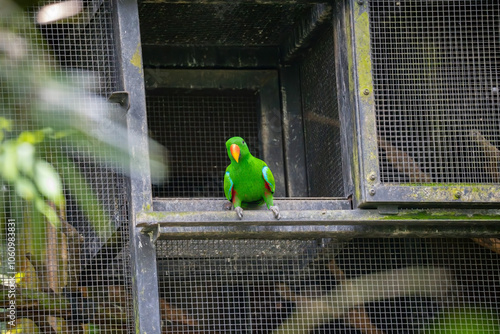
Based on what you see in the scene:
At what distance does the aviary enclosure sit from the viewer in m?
5.31

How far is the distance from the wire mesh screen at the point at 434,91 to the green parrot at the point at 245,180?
850 mm

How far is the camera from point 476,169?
5781 mm

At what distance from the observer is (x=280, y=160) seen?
7.00m

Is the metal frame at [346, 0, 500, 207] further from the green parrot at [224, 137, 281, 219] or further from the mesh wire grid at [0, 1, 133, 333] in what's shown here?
the mesh wire grid at [0, 1, 133, 333]

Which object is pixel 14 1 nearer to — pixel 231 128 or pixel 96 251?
pixel 96 251

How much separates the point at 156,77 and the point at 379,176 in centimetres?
253

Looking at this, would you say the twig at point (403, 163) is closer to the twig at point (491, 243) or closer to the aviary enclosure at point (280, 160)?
the aviary enclosure at point (280, 160)

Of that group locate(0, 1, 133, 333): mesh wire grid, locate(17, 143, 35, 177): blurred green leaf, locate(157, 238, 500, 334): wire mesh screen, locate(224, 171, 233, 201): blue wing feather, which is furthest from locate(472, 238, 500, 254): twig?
locate(17, 143, 35, 177): blurred green leaf

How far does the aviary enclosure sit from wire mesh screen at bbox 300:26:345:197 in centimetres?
Result: 2

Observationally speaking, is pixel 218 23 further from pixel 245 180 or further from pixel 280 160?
pixel 245 180

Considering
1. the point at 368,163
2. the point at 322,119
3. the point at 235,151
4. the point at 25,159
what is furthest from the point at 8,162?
the point at 322,119

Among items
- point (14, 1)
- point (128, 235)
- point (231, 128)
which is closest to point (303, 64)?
point (231, 128)

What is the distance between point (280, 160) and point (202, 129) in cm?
85

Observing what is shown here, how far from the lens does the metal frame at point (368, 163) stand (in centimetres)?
531
